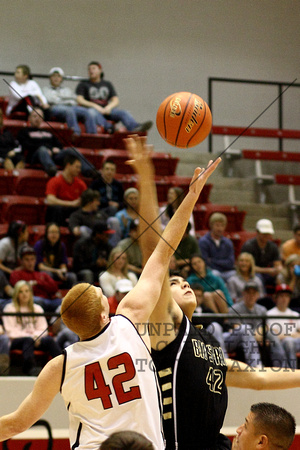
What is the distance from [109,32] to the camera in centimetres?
1012

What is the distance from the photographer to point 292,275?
20.7ft

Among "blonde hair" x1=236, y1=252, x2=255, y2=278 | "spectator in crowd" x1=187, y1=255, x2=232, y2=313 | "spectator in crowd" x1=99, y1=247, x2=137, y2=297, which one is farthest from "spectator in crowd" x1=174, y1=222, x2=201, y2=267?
"spectator in crowd" x1=99, y1=247, x2=137, y2=297

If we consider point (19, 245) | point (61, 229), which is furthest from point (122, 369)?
point (61, 229)

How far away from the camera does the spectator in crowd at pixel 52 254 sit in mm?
6051

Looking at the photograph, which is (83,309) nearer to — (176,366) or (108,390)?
(108,390)

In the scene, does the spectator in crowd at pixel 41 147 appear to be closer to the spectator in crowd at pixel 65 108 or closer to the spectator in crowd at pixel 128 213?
the spectator in crowd at pixel 65 108

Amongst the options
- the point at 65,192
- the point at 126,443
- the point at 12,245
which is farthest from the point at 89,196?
the point at 126,443

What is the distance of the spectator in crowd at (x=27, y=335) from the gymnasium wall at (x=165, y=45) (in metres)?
5.23

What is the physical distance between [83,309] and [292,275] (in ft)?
14.7

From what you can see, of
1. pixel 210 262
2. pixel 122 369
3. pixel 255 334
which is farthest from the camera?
pixel 210 262

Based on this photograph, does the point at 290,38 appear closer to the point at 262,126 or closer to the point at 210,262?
the point at 262,126

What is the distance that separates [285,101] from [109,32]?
3142 millimetres

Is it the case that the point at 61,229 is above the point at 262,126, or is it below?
below

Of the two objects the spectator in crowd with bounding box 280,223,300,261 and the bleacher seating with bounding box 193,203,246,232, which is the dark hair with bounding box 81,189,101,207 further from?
the spectator in crowd with bounding box 280,223,300,261
